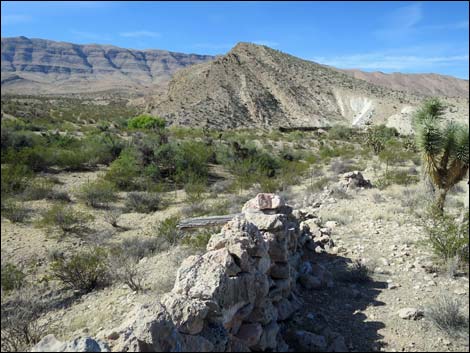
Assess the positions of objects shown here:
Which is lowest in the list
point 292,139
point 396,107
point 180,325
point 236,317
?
point 236,317

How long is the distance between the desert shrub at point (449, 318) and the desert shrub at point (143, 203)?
9.14 metres

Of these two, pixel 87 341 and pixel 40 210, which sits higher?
pixel 87 341

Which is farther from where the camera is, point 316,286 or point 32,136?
point 32,136

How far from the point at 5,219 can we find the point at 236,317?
9.38 m

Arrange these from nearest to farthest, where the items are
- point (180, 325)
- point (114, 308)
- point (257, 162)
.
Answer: point (180, 325) < point (114, 308) < point (257, 162)

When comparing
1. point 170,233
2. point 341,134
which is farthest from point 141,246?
point 341,134

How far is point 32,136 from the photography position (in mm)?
20047

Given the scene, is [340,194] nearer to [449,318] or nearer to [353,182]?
[353,182]

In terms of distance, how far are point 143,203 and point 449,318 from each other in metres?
9.76

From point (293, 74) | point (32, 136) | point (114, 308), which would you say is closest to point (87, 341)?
point (114, 308)

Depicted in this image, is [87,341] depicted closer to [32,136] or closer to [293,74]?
[32,136]

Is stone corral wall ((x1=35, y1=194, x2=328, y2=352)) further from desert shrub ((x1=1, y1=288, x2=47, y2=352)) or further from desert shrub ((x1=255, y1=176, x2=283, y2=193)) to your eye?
desert shrub ((x1=255, y1=176, x2=283, y2=193))

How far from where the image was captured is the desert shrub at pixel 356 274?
6.95m

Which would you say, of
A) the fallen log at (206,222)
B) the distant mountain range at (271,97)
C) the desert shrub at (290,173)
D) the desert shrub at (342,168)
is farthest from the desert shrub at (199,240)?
the distant mountain range at (271,97)
